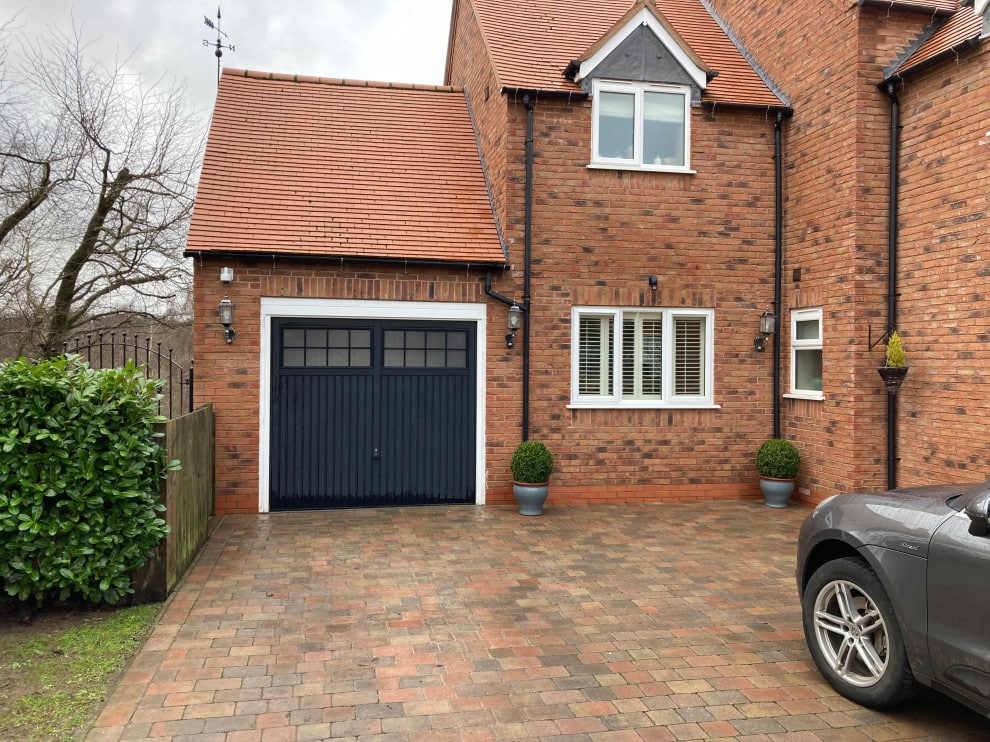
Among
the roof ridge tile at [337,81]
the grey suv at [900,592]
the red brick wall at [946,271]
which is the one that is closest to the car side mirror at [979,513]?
the grey suv at [900,592]

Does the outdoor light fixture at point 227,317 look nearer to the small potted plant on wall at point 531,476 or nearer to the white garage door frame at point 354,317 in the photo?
the white garage door frame at point 354,317

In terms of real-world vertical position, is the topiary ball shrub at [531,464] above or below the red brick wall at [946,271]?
below

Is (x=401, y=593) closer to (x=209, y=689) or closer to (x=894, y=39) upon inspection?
(x=209, y=689)

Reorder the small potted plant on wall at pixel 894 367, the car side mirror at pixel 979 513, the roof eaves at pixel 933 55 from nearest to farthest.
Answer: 1. the car side mirror at pixel 979 513
2. the roof eaves at pixel 933 55
3. the small potted plant on wall at pixel 894 367

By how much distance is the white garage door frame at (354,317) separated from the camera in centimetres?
888

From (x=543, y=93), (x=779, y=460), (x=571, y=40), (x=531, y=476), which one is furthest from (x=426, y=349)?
(x=571, y=40)

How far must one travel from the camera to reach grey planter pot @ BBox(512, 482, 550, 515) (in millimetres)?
8852

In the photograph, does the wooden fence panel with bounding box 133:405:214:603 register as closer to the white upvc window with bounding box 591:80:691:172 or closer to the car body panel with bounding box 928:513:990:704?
the car body panel with bounding box 928:513:990:704

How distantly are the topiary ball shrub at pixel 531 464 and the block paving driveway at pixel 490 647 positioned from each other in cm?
105

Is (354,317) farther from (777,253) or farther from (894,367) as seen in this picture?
(894,367)

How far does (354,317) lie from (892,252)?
21.1ft

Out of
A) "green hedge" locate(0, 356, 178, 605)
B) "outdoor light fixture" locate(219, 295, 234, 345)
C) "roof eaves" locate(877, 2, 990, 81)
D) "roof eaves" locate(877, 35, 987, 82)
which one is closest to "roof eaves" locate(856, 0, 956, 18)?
"roof eaves" locate(877, 2, 990, 81)

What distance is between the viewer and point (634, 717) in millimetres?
3865

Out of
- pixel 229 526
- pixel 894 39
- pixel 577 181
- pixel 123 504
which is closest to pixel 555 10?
pixel 577 181
